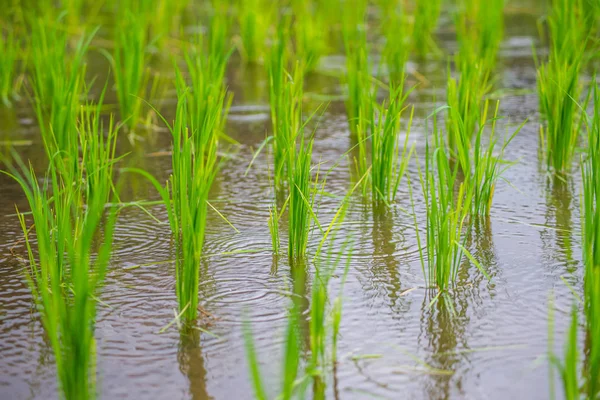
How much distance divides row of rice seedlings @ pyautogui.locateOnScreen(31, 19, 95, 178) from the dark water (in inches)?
11.7

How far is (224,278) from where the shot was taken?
7.63 ft

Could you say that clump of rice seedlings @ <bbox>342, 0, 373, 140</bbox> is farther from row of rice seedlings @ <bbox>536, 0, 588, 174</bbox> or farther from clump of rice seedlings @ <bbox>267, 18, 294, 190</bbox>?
row of rice seedlings @ <bbox>536, 0, 588, 174</bbox>

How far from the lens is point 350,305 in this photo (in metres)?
2.14

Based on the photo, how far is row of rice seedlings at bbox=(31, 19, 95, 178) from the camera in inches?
102

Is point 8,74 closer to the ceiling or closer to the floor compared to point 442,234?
closer to the ceiling

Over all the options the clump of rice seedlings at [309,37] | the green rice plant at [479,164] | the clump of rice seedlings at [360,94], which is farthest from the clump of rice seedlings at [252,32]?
the green rice plant at [479,164]

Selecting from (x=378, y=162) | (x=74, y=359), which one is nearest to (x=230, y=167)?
(x=378, y=162)

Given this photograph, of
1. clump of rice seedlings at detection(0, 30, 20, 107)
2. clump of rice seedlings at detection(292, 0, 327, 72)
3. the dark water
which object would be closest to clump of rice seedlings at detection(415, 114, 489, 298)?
the dark water

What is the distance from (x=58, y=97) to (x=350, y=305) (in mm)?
1495

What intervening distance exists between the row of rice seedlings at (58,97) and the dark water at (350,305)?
0.30 metres

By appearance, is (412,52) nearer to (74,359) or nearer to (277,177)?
(277,177)

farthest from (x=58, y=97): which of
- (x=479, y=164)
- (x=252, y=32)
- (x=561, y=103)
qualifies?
(x=252, y=32)

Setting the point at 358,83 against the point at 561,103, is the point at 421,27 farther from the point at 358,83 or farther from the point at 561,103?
the point at 561,103

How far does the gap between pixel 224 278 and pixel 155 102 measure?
2264mm
